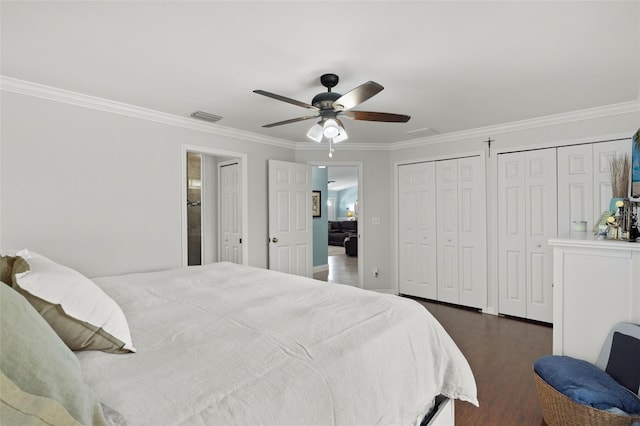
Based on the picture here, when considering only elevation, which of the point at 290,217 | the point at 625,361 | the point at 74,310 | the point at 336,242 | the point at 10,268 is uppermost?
the point at 290,217

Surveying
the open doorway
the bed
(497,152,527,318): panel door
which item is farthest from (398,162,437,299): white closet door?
the bed

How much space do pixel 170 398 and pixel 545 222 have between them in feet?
13.8

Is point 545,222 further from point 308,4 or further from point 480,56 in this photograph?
point 308,4

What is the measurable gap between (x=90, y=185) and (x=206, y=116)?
1330 millimetres

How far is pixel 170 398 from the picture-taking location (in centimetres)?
90

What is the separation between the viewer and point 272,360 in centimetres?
114

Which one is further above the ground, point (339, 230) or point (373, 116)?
point (373, 116)

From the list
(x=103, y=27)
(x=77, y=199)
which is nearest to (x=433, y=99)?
(x=103, y=27)

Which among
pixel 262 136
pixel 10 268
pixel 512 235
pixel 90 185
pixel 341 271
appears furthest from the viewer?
pixel 341 271

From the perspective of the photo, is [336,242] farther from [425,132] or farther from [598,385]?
[598,385]

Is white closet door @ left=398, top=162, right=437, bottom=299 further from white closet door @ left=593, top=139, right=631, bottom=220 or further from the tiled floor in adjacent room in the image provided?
white closet door @ left=593, top=139, right=631, bottom=220

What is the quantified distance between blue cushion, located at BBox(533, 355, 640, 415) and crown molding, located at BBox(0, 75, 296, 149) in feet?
12.7

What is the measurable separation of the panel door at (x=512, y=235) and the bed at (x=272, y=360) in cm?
281

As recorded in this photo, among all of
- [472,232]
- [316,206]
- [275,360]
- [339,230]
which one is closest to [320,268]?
[316,206]
